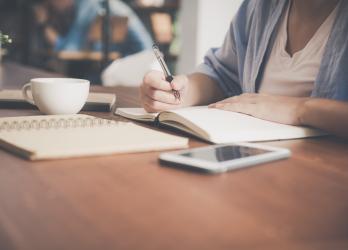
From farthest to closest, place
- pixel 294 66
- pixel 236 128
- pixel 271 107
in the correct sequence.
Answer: pixel 294 66
pixel 271 107
pixel 236 128

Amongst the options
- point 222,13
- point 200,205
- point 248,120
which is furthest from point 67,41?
point 200,205

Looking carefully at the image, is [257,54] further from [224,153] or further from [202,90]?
[224,153]

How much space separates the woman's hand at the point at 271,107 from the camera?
90cm

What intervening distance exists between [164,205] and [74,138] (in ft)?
0.87

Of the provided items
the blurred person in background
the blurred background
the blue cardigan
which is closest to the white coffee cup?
the blue cardigan

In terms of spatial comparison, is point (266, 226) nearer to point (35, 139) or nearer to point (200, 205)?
point (200, 205)

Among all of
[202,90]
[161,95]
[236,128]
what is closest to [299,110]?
[236,128]

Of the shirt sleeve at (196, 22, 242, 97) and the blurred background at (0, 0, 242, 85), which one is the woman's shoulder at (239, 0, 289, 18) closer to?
the shirt sleeve at (196, 22, 242, 97)

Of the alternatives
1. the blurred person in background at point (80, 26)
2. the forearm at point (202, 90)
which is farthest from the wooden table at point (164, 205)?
the blurred person in background at point (80, 26)

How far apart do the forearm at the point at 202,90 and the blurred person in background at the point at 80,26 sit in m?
2.60

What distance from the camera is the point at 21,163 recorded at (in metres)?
0.62

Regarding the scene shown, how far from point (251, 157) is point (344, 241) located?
9.6 inches

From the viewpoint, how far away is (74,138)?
707mm

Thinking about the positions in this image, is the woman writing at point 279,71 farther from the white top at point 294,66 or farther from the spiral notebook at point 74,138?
the spiral notebook at point 74,138
